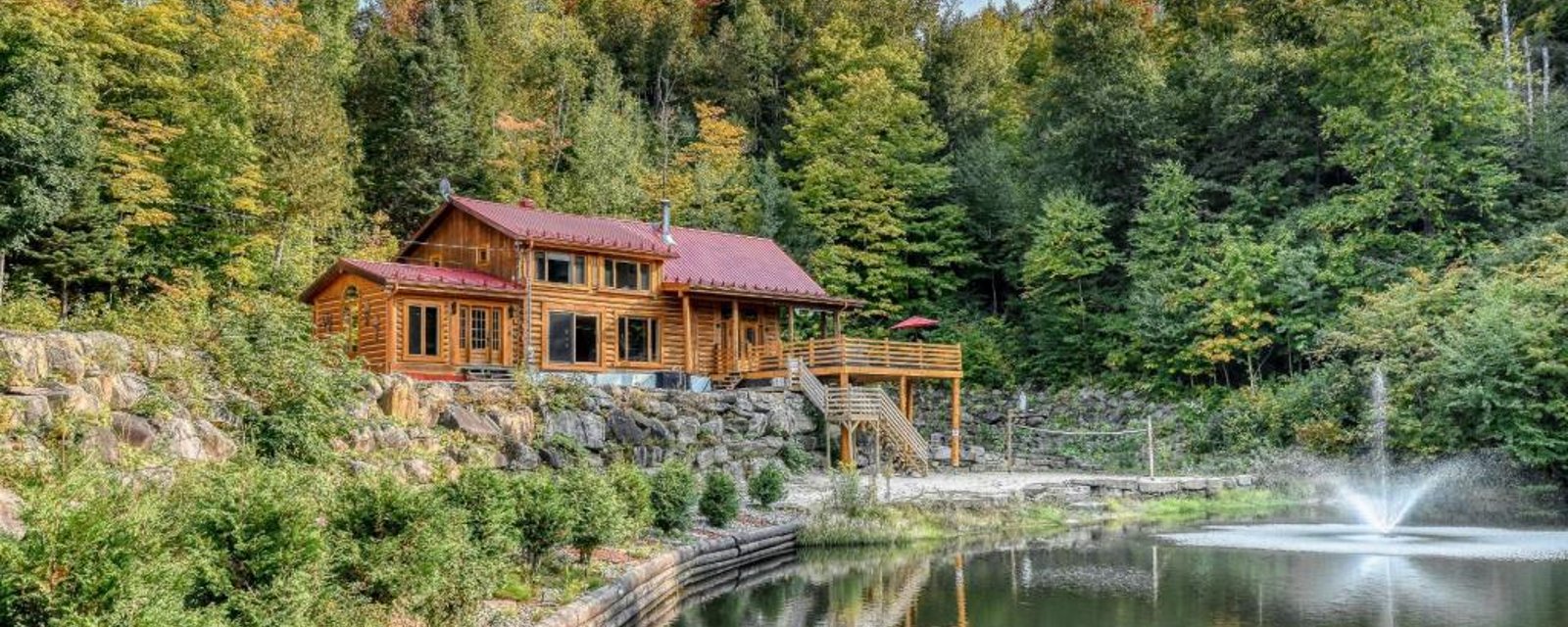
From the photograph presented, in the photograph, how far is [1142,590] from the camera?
15711mm

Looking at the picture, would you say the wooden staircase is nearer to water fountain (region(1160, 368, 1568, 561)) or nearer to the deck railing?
the deck railing

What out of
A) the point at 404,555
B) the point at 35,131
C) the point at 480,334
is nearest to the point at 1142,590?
the point at 404,555

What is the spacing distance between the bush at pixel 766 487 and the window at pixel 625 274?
9087 millimetres

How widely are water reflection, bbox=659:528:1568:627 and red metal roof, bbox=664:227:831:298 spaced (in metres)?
12.4

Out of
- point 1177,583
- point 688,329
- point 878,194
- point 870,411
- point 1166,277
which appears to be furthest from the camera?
point 878,194

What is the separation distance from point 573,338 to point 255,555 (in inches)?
823

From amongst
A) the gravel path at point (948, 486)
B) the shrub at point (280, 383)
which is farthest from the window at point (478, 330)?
the shrub at point (280, 383)

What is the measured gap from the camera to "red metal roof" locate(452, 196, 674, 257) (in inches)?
1098

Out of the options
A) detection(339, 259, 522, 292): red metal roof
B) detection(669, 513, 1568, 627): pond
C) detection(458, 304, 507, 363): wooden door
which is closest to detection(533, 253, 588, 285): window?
detection(339, 259, 522, 292): red metal roof

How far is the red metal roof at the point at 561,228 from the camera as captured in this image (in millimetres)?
27891

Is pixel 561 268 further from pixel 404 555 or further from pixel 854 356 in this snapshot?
pixel 404 555

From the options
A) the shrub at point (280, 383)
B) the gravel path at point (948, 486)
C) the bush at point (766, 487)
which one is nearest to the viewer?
the shrub at point (280, 383)

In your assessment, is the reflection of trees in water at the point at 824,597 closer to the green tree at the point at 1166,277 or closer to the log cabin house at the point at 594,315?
the log cabin house at the point at 594,315

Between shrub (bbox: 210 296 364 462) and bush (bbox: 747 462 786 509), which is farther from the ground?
shrub (bbox: 210 296 364 462)
